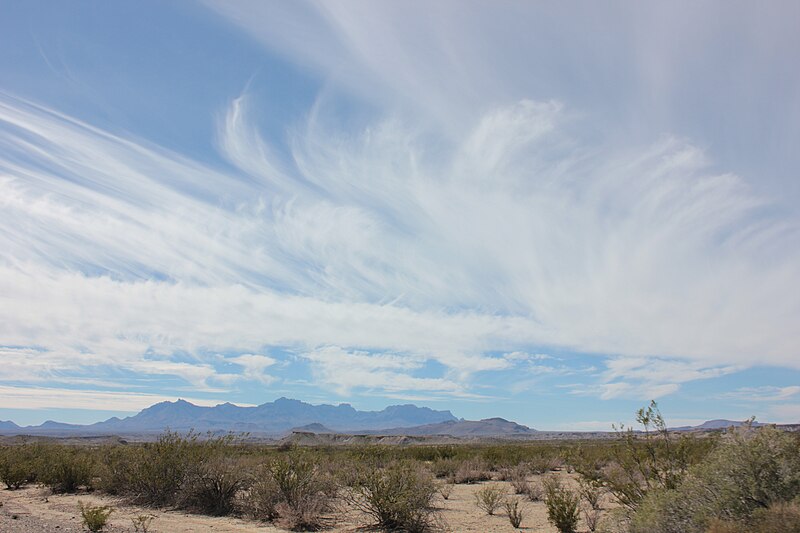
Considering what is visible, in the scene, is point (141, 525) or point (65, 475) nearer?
point (141, 525)

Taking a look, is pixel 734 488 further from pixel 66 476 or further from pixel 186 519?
pixel 66 476

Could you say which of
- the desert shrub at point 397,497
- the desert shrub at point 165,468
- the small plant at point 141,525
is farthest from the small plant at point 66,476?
the desert shrub at point 397,497

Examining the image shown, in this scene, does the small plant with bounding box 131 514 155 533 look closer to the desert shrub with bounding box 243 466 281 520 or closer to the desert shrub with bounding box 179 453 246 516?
the desert shrub with bounding box 179 453 246 516

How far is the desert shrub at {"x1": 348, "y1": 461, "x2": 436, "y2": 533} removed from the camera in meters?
12.6

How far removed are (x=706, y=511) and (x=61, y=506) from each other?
1780 cm

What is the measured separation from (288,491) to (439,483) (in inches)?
195

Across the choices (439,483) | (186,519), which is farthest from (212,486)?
(439,483)

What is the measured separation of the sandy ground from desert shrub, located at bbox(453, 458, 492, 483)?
679 centimetres

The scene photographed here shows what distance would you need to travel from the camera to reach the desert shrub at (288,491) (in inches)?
539

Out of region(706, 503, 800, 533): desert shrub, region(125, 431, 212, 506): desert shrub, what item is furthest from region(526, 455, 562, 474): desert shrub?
region(706, 503, 800, 533): desert shrub

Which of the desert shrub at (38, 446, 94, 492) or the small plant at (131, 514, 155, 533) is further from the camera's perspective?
the desert shrub at (38, 446, 94, 492)

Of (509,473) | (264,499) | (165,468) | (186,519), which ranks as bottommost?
(186,519)

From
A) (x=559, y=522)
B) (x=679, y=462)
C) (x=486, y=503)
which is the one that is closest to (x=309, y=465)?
(x=486, y=503)

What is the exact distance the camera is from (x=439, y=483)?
16594mm
